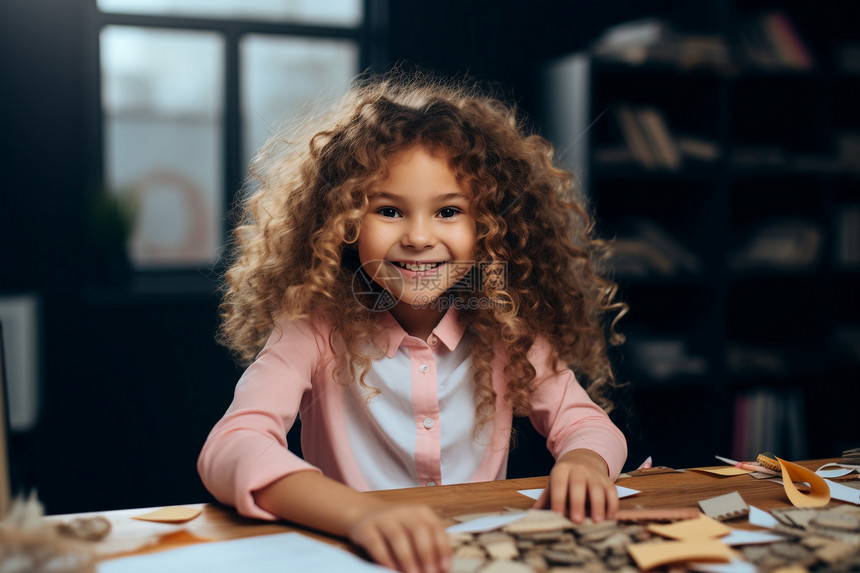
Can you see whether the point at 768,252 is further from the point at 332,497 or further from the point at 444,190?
the point at 332,497

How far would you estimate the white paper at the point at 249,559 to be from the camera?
63 cm

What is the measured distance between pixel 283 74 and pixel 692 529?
2609mm

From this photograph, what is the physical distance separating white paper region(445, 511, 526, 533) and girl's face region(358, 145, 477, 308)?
1.28 ft

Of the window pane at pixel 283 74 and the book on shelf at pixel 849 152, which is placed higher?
the window pane at pixel 283 74

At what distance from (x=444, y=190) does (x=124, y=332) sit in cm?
194

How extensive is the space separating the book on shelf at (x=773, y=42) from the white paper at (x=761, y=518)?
228cm

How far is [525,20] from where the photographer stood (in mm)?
2859

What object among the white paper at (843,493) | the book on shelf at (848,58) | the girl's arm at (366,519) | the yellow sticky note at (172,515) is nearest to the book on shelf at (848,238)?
the book on shelf at (848,58)

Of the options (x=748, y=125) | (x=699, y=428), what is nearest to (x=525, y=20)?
(x=748, y=125)

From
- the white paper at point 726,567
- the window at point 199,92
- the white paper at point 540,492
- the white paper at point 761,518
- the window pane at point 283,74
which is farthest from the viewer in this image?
the window pane at point 283,74

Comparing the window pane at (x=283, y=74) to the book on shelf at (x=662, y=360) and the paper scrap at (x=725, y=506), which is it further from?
the paper scrap at (x=725, y=506)

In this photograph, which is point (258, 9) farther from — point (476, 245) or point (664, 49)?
point (476, 245)

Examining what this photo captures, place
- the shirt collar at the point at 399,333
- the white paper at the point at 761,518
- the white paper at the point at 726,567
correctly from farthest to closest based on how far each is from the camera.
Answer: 1. the shirt collar at the point at 399,333
2. the white paper at the point at 761,518
3. the white paper at the point at 726,567

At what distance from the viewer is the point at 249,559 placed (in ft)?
2.16
